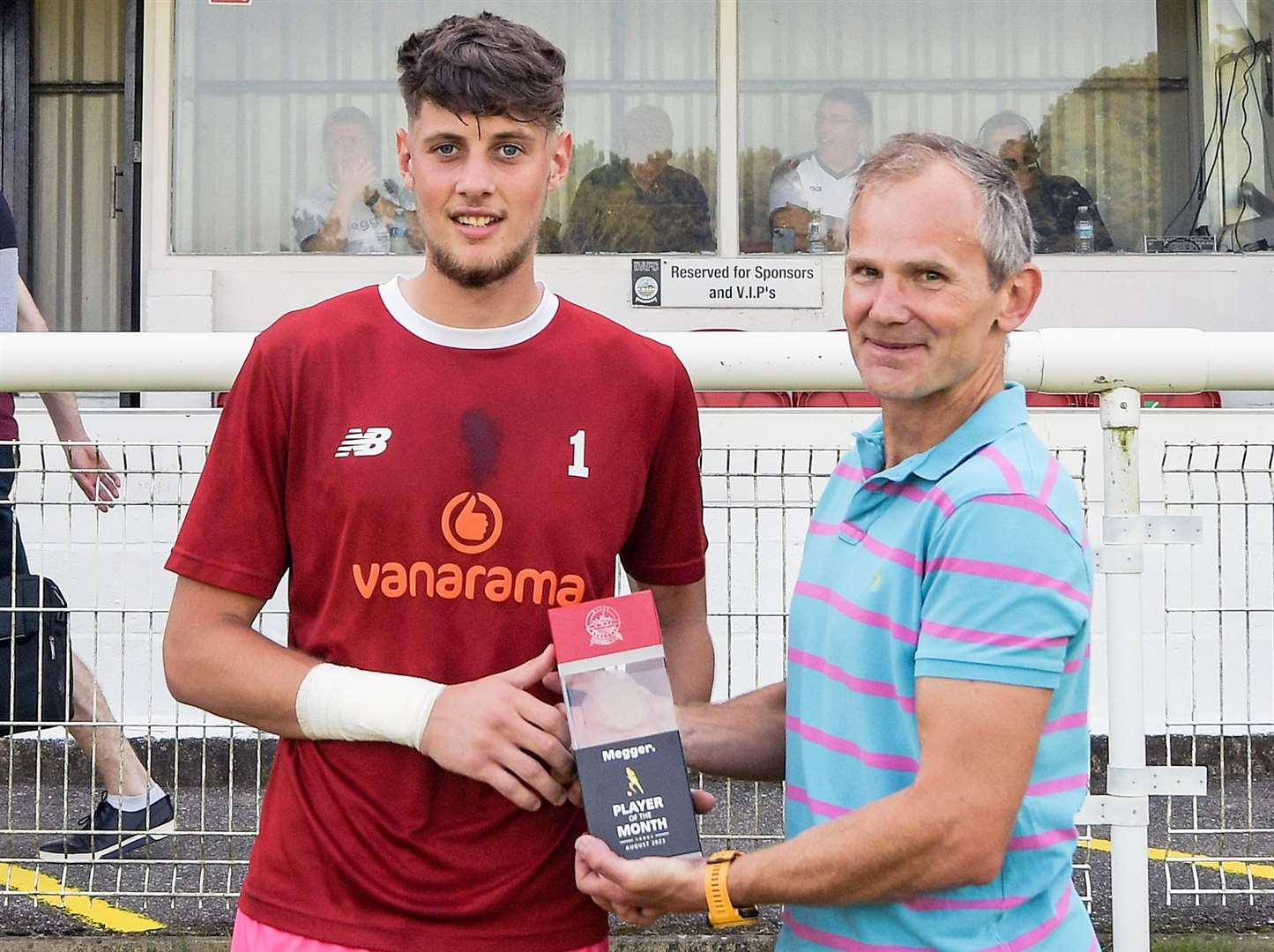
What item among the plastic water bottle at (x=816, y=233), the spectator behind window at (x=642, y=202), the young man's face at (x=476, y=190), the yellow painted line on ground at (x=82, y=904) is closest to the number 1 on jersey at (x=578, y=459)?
the young man's face at (x=476, y=190)

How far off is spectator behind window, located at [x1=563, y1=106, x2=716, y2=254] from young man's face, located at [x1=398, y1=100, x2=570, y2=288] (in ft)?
16.5

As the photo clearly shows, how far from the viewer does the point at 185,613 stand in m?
1.95

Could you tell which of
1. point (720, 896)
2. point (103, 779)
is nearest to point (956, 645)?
point (720, 896)

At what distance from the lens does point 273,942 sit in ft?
6.28

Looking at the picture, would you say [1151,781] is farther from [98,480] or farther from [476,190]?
[98,480]

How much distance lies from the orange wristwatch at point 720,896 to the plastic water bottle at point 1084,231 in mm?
5920

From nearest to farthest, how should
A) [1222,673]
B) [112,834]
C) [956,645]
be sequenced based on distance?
[956,645] → [1222,673] → [112,834]

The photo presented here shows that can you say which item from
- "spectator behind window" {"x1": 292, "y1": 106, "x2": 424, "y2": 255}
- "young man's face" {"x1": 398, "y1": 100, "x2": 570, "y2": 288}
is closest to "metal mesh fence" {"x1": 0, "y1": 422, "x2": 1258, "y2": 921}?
"young man's face" {"x1": 398, "y1": 100, "x2": 570, "y2": 288}

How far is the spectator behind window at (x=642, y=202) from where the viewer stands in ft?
23.0

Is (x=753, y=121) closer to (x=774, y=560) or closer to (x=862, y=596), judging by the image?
(x=774, y=560)

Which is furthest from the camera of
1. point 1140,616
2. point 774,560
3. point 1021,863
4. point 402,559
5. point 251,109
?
point 251,109

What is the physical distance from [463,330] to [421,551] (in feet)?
0.99

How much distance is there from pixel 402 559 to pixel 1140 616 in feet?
4.20

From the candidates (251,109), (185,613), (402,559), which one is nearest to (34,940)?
(185,613)
